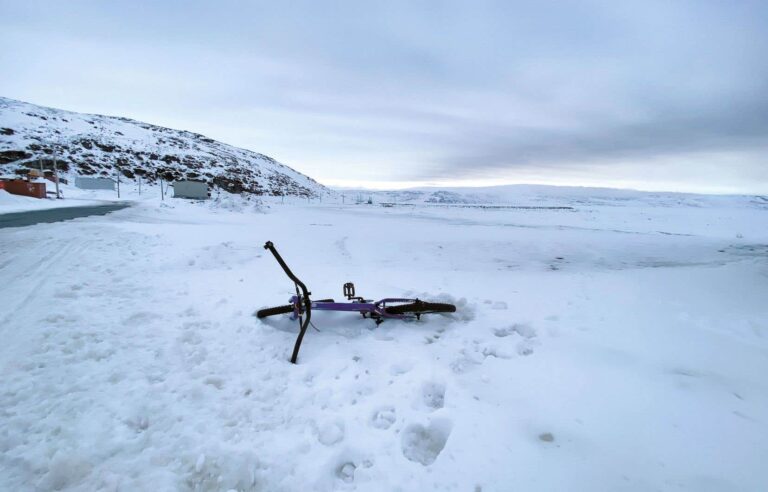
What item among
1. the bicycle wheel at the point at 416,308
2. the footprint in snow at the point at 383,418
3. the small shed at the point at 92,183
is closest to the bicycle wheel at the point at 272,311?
the bicycle wheel at the point at 416,308

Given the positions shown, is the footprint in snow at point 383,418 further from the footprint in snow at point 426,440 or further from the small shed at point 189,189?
the small shed at point 189,189

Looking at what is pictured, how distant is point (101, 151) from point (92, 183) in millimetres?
45738

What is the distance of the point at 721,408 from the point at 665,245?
50.4 ft

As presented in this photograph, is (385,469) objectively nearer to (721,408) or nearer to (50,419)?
(50,419)

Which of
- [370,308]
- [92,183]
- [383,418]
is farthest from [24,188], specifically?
[383,418]

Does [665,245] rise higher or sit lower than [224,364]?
higher

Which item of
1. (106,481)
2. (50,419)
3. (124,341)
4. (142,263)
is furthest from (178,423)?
(142,263)

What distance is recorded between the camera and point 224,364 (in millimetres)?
4176

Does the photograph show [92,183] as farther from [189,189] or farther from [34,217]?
[34,217]

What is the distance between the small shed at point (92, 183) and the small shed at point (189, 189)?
33.3 ft

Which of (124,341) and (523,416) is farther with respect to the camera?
(124,341)

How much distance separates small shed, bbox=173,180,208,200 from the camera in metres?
63.0

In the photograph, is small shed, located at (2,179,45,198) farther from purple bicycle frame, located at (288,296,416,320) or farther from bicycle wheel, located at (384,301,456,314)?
bicycle wheel, located at (384,301,456,314)

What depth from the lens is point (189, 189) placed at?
6381cm
